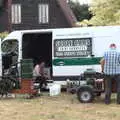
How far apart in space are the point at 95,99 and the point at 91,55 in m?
2.59

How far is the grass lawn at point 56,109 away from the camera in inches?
571

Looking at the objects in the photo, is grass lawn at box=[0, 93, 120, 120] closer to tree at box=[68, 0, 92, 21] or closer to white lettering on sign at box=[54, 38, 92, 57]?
white lettering on sign at box=[54, 38, 92, 57]

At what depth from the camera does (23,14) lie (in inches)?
2051

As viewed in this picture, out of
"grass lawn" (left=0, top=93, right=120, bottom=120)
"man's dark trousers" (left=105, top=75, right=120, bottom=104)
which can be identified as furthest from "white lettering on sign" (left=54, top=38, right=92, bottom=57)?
"man's dark trousers" (left=105, top=75, right=120, bottom=104)

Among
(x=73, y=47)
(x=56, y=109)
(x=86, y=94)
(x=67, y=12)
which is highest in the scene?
(x=67, y=12)

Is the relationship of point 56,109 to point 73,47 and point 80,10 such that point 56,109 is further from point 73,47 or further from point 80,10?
point 80,10

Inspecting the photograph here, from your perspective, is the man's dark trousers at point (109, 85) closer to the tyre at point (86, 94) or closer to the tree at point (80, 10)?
the tyre at point (86, 94)

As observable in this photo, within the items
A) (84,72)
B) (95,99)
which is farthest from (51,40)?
(95,99)

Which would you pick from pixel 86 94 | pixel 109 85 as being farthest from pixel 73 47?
pixel 109 85

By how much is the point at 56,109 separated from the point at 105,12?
18.5 meters

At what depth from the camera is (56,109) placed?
1605 cm

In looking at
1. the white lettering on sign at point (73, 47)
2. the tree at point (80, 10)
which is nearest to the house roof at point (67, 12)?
the tree at point (80, 10)

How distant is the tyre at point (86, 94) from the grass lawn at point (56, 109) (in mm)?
176

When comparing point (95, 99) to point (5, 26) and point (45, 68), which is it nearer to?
point (45, 68)
